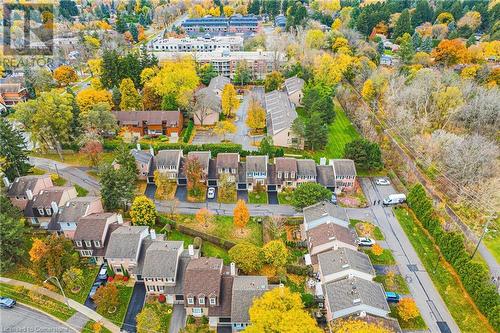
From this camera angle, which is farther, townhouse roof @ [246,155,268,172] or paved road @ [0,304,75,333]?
townhouse roof @ [246,155,268,172]

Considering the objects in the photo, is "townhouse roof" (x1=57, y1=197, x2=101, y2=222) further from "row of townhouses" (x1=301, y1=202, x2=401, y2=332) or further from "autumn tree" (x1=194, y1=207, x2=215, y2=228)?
"row of townhouses" (x1=301, y1=202, x2=401, y2=332)

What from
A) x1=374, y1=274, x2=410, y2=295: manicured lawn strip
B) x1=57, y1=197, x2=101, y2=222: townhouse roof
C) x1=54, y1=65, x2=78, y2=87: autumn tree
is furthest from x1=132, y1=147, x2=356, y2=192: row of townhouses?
x1=54, y1=65, x2=78, y2=87: autumn tree

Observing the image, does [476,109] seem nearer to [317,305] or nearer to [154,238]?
[317,305]

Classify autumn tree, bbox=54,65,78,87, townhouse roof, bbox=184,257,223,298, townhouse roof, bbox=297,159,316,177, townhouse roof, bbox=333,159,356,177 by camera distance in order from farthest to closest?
autumn tree, bbox=54,65,78,87
townhouse roof, bbox=297,159,316,177
townhouse roof, bbox=333,159,356,177
townhouse roof, bbox=184,257,223,298

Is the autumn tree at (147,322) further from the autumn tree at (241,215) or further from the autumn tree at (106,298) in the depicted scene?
the autumn tree at (241,215)

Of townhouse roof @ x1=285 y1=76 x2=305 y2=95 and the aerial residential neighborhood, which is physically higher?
townhouse roof @ x1=285 y1=76 x2=305 y2=95

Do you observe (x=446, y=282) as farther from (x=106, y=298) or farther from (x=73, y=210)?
(x=73, y=210)
